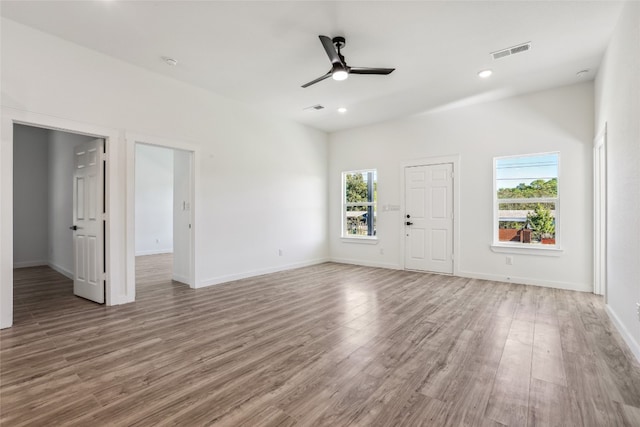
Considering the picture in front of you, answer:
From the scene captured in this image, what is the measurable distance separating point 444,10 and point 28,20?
13.6 ft

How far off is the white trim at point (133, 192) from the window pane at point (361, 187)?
11.7 feet

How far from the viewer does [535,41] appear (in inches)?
133

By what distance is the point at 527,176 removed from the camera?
16.4 ft

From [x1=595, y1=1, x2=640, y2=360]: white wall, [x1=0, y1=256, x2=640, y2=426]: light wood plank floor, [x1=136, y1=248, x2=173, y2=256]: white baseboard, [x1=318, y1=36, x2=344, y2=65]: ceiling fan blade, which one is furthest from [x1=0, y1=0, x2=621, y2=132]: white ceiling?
[x1=136, y1=248, x2=173, y2=256]: white baseboard

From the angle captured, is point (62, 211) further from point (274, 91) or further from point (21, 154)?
point (274, 91)

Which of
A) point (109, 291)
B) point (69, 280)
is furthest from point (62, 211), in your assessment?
point (109, 291)

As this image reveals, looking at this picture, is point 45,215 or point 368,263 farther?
point 45,215

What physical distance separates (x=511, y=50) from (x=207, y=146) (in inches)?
171

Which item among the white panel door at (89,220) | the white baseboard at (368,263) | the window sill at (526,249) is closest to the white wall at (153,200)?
the white panel door at (89,220)

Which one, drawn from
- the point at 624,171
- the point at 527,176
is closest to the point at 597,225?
the point at 527,176

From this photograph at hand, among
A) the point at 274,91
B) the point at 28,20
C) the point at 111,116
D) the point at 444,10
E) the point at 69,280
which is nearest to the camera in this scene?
the point at 444,10

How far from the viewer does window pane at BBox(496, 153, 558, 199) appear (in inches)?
189

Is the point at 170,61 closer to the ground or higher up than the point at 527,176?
higher up

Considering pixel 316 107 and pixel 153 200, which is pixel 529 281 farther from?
pixel 153 200
